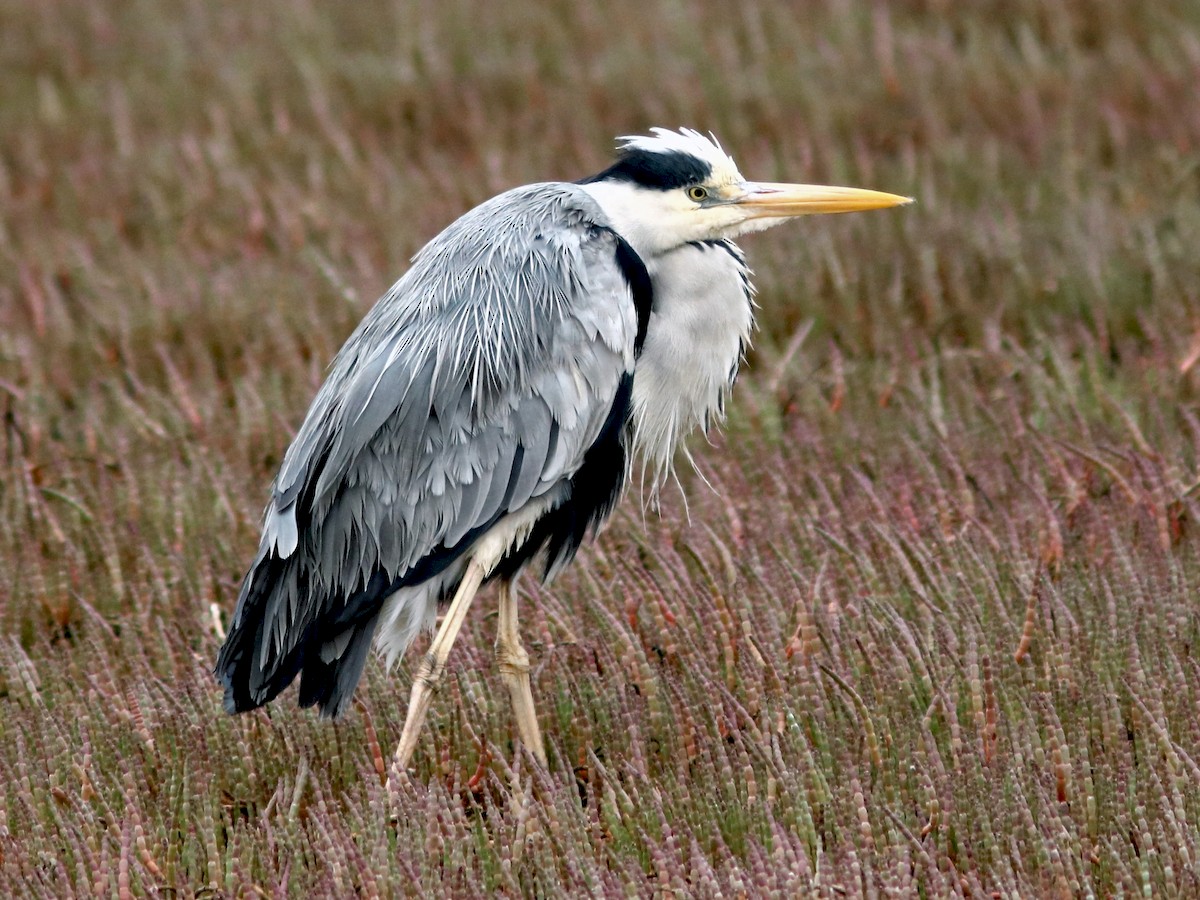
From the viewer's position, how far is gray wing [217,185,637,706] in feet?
13.6

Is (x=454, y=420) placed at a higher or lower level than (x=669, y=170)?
lower

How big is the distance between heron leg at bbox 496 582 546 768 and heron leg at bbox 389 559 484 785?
0.50 ft

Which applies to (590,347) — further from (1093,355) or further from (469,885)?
(1093,355)

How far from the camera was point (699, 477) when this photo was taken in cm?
502

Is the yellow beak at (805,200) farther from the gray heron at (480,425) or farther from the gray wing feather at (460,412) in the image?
the gray wing feather at (460,412)

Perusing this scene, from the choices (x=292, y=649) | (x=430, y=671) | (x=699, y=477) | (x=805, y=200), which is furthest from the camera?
(x=699, y=477)

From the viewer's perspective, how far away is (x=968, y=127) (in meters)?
8.55

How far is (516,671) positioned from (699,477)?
1.09 m

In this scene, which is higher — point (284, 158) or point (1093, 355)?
point (284, 158)

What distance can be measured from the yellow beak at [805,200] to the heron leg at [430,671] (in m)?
1.18

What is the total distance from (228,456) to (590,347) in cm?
217

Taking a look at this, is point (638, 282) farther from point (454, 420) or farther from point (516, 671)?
point (516, 671)

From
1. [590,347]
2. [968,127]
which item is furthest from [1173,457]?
[968,127]

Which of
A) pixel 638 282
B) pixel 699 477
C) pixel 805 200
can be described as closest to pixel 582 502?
pixel 638 282
